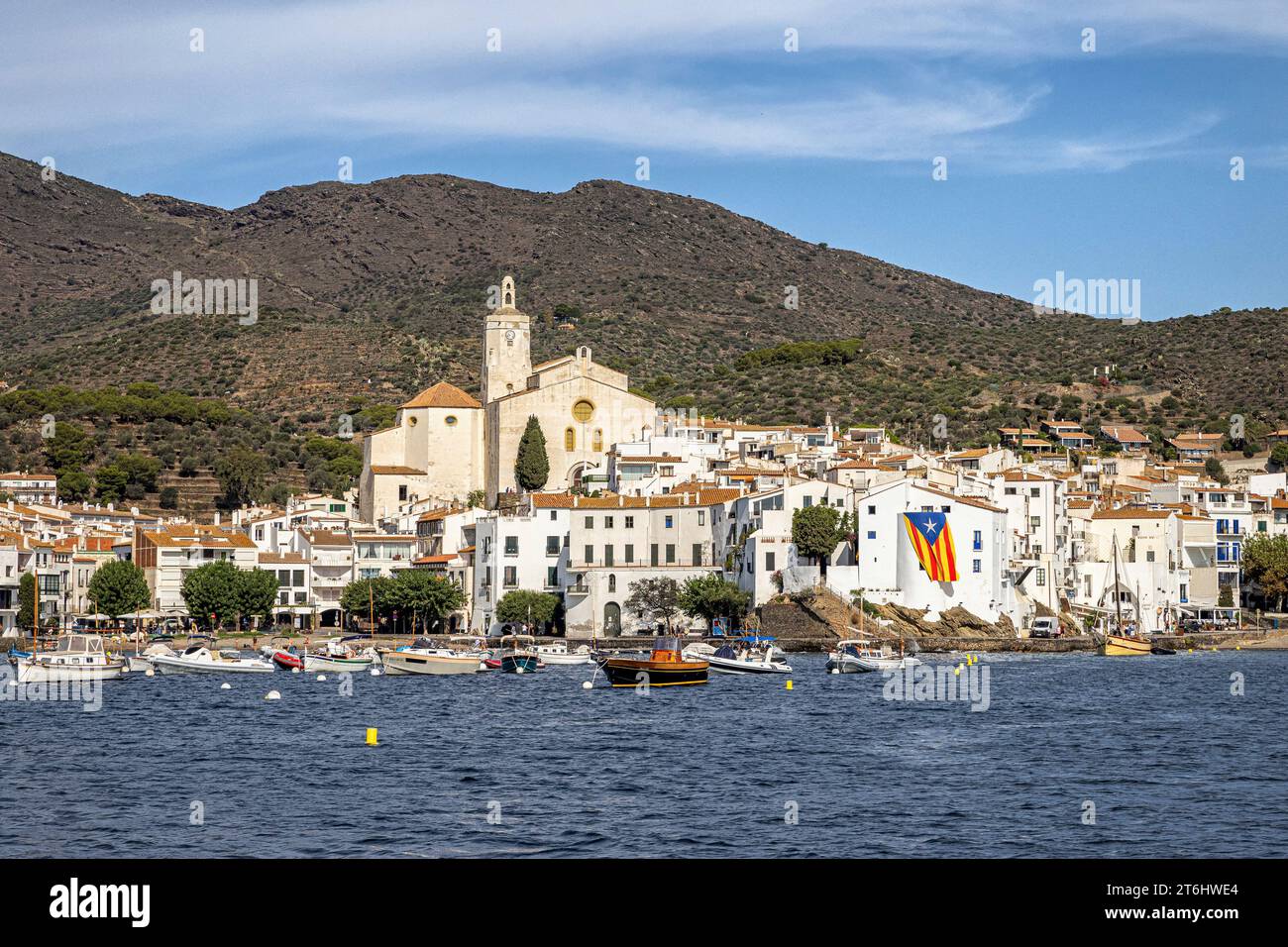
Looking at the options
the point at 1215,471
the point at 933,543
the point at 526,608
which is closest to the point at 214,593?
the point at 526,608

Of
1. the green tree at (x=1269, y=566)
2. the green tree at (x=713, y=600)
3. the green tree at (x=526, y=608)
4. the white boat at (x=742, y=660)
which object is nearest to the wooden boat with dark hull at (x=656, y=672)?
the white boat at (x=742, y=660)

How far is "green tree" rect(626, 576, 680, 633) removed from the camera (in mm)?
79438

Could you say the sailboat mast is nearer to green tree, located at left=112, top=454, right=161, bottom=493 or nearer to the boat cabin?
the boat cabin

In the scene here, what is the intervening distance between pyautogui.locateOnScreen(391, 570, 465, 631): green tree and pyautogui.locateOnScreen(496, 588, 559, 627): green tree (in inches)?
138

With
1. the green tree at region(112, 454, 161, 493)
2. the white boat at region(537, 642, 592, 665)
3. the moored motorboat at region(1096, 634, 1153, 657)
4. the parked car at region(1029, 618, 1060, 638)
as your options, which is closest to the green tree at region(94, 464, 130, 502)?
the green tree at region(112, 454, 161, 493)

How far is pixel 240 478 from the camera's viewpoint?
114875mm

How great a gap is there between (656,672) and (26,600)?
137 ft

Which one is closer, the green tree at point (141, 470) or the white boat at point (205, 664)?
the white boat at point (205, 664)

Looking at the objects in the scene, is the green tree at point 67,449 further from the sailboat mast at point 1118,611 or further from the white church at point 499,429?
the sailboat mast at point 1118,611

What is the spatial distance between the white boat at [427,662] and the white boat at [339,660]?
60.4 inches

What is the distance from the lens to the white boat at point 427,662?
64188 mm
